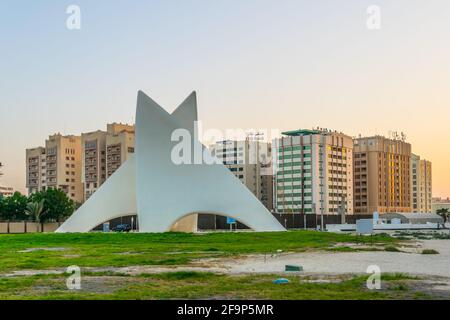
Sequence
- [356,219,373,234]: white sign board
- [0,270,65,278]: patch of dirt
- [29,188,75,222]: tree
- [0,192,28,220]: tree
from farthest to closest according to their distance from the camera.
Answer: [0,192,28,220]: tree → [29,188,75,222]: tree → [356,219,373,234]: white sign board → [0,270,65,278]: patch of dirt

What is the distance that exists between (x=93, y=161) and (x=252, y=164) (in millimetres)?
35793

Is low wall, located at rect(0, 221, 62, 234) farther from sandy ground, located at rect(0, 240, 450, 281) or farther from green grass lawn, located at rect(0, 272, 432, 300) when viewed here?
green grass lawn, located at rect(0, 272, 432, 300)

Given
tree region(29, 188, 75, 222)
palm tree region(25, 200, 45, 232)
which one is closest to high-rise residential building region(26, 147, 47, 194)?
tree region(29, 188, 75, 222)

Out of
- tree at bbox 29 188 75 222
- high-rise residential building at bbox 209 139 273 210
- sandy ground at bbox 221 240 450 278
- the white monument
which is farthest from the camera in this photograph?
high-rise residential building at bbox 209 139 273 210

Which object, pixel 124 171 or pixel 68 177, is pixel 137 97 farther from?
pixel 68 177

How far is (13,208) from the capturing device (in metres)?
88.6

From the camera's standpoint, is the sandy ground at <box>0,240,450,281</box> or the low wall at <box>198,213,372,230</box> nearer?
the sandy ground at <box>0,240,450,281</box>

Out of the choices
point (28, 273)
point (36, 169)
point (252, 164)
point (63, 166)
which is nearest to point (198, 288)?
point (28, 273)

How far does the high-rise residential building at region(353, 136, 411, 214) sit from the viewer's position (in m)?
151

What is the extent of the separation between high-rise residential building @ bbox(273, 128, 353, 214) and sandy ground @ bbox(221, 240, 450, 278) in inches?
4132

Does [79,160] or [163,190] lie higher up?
[79,160]

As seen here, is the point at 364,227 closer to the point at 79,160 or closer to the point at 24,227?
the point at 24,227

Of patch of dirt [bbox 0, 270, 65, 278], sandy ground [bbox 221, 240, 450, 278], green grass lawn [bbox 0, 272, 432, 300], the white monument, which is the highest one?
the white monument
